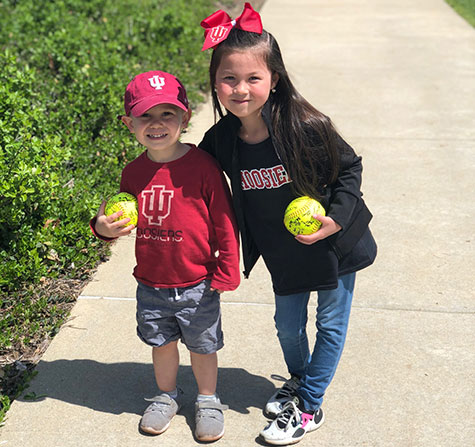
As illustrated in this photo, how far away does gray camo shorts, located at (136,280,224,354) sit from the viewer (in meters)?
3.19

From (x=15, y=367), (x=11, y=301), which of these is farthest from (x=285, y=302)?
(x=11, y=301)

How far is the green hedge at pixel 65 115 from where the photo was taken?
14.8 ft

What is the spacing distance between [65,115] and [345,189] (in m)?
4.02

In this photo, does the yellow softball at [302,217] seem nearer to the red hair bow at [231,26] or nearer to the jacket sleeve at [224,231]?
the jacket sleeve at [224,231]

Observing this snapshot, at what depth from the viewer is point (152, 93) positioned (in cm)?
302

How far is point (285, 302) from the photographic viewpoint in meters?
3.26

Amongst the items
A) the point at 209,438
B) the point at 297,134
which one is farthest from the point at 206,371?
the point at 297,134

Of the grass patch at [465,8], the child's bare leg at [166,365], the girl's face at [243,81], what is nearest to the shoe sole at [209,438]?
the child's bare leg at [166,365]

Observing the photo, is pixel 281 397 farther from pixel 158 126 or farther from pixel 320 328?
pixel 158 126

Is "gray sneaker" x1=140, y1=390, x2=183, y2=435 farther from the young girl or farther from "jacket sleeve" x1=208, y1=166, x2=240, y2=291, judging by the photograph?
"jacket sleeve" x1=208, y1=166, x2=240, y2=291

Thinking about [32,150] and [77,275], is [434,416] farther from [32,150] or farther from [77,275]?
[32,150]

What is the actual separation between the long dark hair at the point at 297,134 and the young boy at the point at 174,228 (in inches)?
11.6

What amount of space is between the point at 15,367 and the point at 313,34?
325 inches

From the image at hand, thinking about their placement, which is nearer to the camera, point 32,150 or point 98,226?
point 98,226
